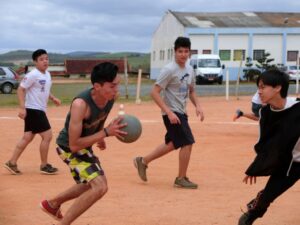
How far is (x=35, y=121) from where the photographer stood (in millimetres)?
8250

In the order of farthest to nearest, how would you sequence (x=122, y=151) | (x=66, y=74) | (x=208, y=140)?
1. (x=66, y=74)
2. (x=208, y=140)
3. (x=122, y=151)

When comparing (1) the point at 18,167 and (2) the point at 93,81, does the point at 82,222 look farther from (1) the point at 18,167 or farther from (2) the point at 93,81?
(1) the point at 18,167

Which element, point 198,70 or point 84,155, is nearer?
point 84,155

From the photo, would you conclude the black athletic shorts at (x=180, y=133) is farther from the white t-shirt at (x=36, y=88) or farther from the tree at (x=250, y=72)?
the tree at (x=250, y=72)

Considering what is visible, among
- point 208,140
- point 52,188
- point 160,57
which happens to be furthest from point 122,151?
point 160,57

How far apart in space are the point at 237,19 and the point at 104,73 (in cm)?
5089

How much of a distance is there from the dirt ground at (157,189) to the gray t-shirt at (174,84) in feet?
3.68

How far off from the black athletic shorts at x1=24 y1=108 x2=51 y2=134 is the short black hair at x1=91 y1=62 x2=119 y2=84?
3.73 m

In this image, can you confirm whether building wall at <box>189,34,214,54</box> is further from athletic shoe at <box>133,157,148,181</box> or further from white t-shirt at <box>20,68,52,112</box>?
athletic shoe at <box>133,157,148,181</box>

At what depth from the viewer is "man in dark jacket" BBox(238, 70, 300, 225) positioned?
4770mm

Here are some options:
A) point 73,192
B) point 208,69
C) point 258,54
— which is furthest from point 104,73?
point 258,54

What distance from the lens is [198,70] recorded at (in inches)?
1620

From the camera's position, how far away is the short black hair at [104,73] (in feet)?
15.2

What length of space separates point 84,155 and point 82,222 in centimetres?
102
